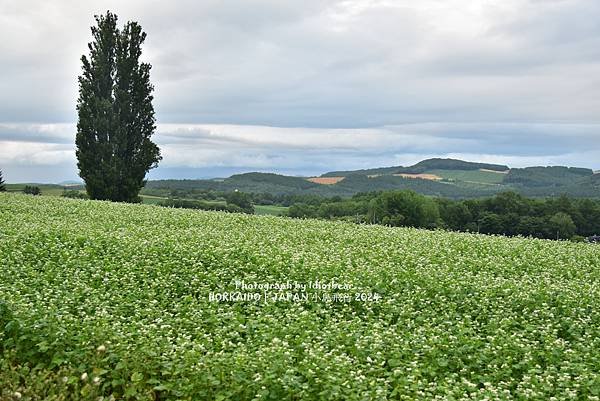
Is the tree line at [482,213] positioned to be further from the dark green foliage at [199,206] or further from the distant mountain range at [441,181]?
the distant mountain range at [441,181]

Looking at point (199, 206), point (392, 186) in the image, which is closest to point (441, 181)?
point (392, 186)

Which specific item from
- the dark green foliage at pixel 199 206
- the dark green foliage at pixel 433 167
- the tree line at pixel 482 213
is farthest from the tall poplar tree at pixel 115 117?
the dark green foliage at pixel 433 167

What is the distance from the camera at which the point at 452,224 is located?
5297cm

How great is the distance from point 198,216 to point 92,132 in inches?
887

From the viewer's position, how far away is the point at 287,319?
11.5m

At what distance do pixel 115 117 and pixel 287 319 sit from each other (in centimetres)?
3812

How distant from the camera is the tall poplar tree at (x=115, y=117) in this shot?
45.5 m

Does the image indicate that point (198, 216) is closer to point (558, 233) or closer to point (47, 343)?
point (47, 343)

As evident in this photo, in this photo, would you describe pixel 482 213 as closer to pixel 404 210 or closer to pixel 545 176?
pixel 404 210

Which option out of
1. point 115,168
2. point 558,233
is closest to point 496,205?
point 558,233

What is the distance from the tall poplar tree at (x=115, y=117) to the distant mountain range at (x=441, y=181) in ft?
199

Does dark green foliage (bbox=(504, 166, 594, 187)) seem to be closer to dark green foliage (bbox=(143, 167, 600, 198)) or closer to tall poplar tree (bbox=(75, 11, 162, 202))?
dark green foliage (bbox=(143, 167, 600, 198))

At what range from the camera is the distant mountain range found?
124 metres

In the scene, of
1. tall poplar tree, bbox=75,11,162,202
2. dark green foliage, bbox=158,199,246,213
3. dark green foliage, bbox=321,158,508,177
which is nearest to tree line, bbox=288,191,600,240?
dark green foliage, bbox=158,199,246,213
